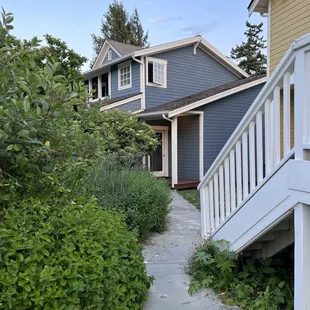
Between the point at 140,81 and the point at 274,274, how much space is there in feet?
34.2

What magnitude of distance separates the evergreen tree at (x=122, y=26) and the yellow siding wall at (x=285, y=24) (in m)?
18.9

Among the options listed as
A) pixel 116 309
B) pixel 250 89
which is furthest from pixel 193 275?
pixel 250 89

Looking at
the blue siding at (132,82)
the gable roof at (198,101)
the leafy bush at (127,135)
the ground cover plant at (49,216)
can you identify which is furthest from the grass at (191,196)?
the ground cover plant at (49,216)

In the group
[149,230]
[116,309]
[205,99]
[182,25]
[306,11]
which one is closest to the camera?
[116,309]

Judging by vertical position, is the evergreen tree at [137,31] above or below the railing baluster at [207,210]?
above

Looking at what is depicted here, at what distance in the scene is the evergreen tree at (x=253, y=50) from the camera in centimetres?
2819

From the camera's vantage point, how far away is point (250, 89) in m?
12.8

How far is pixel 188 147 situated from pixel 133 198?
7.66 m

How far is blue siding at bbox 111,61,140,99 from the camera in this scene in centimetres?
1273

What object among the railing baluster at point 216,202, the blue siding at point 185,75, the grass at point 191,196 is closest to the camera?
the railing baluster at point 216,202

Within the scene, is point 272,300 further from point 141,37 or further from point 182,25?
point 182,25

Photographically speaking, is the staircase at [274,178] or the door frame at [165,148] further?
the door frame at [165,148]

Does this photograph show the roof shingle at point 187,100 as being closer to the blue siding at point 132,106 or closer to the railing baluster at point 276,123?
the blue siding at point 132,106

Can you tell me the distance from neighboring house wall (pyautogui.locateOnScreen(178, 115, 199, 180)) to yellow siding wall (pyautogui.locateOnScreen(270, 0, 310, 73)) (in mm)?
4321
